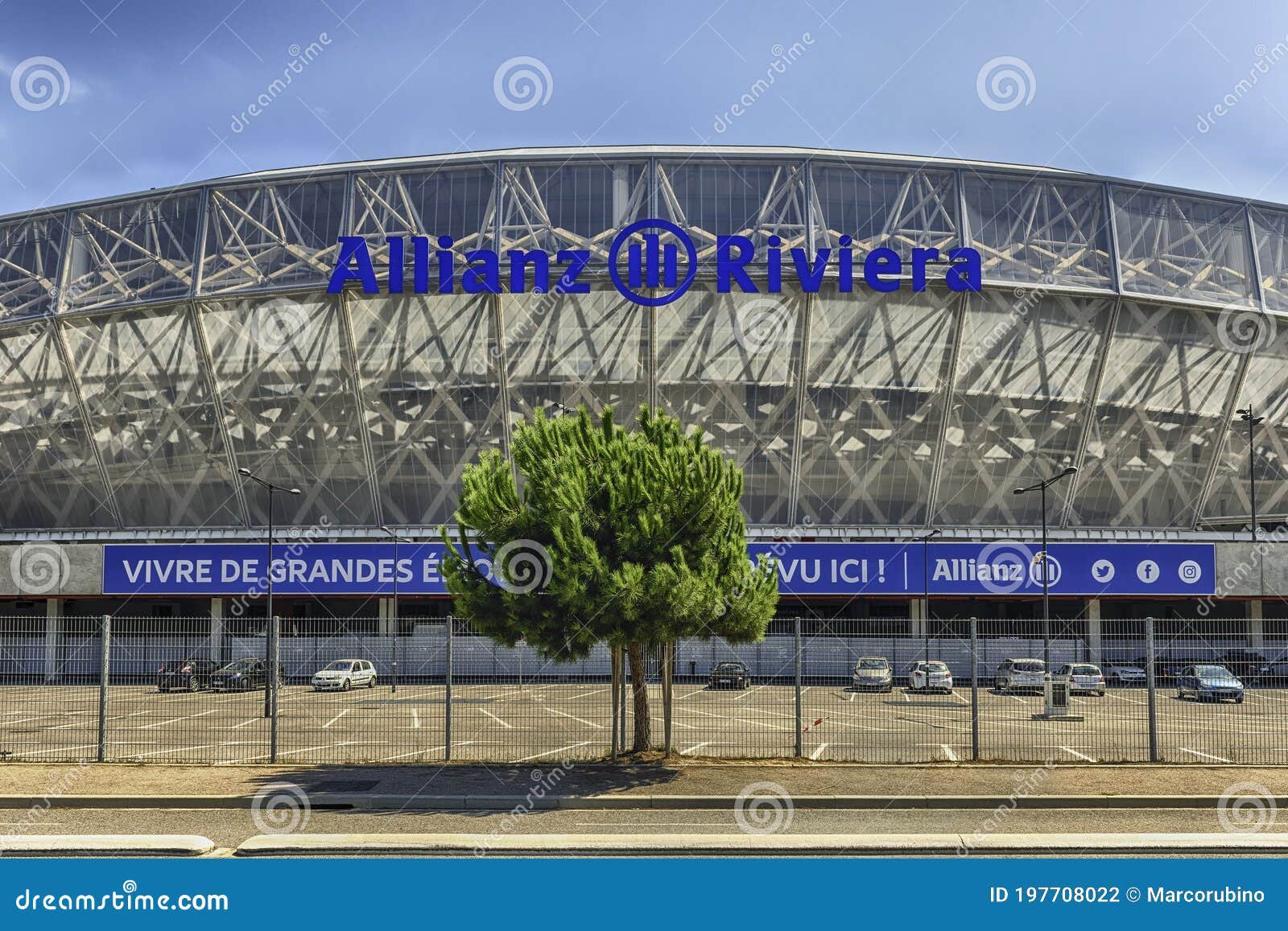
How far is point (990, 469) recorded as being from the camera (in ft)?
158

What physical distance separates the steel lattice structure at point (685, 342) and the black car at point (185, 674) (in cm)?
1936

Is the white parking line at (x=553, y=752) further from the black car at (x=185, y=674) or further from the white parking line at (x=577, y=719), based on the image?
the black car at (x=185, y=674)

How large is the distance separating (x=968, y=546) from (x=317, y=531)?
28193mm

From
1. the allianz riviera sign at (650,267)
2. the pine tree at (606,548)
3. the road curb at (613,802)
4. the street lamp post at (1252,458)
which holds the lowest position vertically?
the road curb at (613,802)

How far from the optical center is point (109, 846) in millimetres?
12500

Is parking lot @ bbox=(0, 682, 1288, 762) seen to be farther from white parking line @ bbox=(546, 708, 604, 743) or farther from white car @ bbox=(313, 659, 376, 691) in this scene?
white car @ bbox=(313, 659, 376, 691)

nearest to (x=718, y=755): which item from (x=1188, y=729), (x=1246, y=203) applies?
(x=1188, y=729)

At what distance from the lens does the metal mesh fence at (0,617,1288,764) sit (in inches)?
778

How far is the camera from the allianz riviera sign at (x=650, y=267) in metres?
41.8

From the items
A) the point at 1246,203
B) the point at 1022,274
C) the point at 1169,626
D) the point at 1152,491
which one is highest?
the point at 1246,203

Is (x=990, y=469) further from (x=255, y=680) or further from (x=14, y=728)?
(x=14, y=728)

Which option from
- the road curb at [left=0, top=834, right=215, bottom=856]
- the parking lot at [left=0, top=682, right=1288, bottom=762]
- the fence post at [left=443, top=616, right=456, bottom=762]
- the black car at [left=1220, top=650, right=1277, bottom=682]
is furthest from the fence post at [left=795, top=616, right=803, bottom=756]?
the road curb at [left=0, top=834, right=215, bottom=856]

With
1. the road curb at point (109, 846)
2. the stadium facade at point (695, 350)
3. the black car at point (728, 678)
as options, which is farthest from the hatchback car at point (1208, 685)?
the stadium facade at point (695, 350)

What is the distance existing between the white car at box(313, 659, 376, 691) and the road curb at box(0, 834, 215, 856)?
35.1 feet
